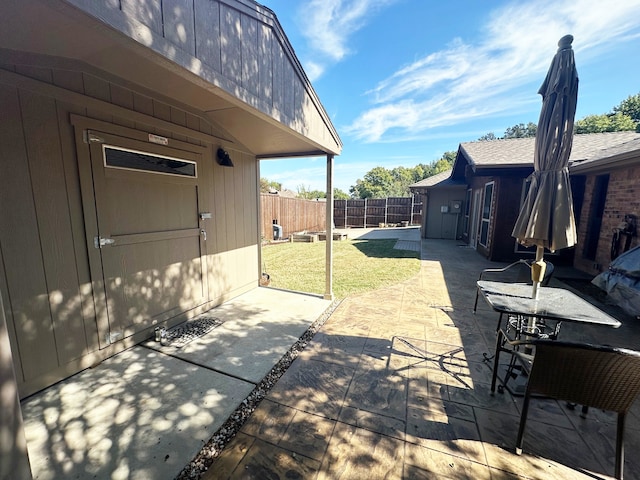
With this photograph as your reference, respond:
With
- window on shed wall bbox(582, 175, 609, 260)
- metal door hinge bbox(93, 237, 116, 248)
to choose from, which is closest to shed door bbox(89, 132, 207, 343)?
metal door hinge bbox(93, 237, 116, 248)

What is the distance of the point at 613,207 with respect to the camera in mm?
5602

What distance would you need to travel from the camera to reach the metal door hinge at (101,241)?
2.58 metres

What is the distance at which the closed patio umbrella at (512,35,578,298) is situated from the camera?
2.17 meters

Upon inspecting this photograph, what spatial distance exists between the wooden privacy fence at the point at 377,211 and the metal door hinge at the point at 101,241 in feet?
56.0

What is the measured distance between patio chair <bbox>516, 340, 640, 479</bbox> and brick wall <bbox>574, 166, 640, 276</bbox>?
525 cm

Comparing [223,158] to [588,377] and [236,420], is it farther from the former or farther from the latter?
[588,377]

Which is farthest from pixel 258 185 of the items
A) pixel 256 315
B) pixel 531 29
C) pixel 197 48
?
pixel 531 29

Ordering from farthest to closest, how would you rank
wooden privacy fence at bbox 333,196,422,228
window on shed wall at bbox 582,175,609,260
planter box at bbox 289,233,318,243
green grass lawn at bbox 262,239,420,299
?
wooden privacy fence at bbox 333,196,422,228
planter box at bbox 289,233,318,243
window on shed wall at bbox 582,175,609,260
green grass lawn at bbox 262,239,420,299

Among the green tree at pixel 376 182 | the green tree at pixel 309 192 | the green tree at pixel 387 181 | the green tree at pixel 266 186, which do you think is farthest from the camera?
the green tree at pixel 309 192

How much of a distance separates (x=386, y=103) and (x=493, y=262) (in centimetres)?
1078

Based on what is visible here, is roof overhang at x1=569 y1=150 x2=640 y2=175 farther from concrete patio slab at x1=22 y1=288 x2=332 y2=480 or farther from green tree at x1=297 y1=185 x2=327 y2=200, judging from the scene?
green tree at x1=297 y1=185 x2=327 y2=200

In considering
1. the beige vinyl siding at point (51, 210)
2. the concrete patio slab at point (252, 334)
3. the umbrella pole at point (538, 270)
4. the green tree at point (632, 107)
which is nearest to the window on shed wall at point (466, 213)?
the concrete patio slab at point (252, 334)

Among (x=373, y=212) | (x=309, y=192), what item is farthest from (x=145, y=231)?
(x=309, y=192)

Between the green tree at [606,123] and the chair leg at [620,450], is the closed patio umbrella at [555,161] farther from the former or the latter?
the green tree at [606,123]
